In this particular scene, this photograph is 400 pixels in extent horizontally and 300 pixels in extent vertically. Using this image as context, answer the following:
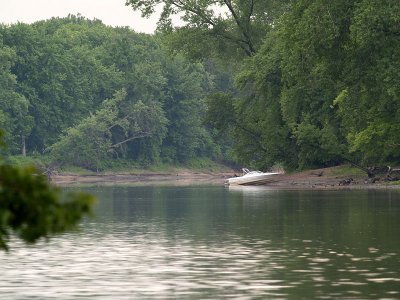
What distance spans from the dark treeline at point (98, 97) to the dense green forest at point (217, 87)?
19 cm

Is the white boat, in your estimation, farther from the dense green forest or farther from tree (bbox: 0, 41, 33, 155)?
tree (bbox: 0, 41, 33, 155)

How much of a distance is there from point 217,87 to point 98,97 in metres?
21.9

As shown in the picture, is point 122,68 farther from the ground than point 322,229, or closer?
farther from the ground

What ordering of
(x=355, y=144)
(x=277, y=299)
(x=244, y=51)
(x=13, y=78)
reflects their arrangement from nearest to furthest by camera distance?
(x=277, y=299), (x=355, y=144), (x=244, y=51), (x=13, y=78)

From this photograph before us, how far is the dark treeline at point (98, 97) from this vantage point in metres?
136

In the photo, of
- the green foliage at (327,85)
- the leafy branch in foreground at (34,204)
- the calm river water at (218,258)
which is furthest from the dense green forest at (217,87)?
the leafy branch in foreground at (34,204)

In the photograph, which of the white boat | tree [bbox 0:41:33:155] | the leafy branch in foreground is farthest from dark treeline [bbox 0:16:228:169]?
the leafy branch in foreground

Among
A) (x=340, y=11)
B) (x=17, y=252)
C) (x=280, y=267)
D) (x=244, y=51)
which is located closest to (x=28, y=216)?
(x=280, y=267)

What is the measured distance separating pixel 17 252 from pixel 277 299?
39.1ft

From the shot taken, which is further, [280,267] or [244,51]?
[244,51]

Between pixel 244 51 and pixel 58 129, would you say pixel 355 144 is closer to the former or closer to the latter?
pixel 244 51

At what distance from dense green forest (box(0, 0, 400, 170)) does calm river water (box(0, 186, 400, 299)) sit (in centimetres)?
1218

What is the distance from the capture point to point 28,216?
8039mm

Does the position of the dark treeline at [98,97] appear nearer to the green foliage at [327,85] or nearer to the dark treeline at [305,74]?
the dark treeline at [305,74]
